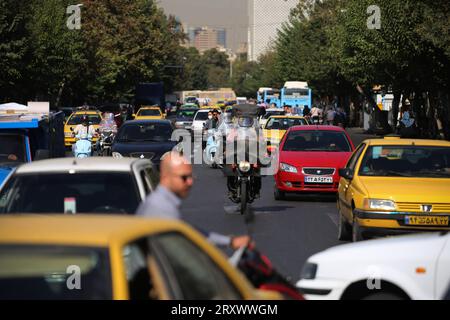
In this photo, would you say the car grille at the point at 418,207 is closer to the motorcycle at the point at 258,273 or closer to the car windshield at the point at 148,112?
the motorcycle at the point at 258,273

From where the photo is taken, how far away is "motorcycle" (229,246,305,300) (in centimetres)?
652

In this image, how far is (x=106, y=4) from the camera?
84.0 meters

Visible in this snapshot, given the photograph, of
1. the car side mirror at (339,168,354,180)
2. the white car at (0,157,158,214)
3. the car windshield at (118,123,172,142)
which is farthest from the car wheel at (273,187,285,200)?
the white car at (0,157,158,214)

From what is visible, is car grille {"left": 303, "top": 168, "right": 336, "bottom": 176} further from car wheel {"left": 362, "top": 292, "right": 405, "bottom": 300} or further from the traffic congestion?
car wheel {"left": 362, "top": 292, "right": 405, "bottom": 300}

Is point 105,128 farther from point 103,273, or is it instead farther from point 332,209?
point 103,273

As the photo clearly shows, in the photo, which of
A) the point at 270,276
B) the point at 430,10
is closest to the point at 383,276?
the point at 270,276

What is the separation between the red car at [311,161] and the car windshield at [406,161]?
5929 mm

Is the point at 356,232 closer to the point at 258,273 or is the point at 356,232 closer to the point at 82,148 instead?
the point at 258,273

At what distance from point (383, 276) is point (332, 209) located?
12954 mm

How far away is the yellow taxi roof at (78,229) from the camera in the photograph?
4.71 meters

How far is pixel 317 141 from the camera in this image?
23594 mm

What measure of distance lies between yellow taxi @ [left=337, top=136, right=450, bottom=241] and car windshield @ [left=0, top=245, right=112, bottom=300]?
9.17 meters

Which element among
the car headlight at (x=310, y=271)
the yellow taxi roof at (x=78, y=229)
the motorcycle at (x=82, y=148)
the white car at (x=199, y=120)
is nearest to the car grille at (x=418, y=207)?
the car headlight at (x=310, y=271)

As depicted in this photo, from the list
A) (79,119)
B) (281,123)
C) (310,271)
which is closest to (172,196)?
(310,271)
